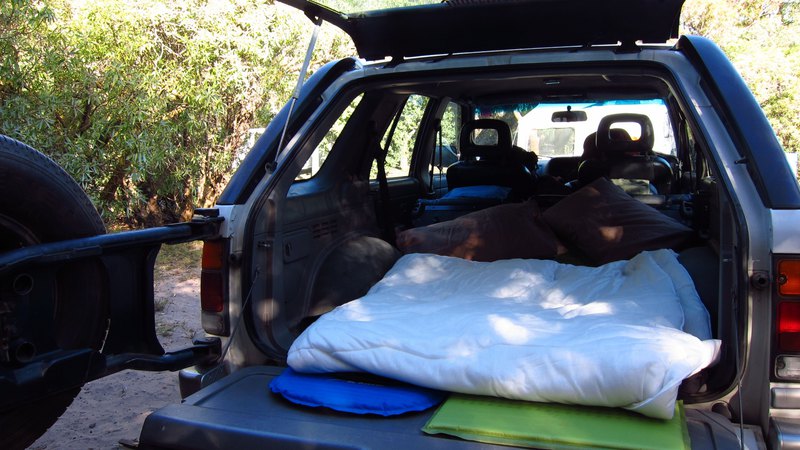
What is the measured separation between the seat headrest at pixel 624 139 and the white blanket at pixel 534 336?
2468 millimetres

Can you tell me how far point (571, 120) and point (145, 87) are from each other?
15.1 feet

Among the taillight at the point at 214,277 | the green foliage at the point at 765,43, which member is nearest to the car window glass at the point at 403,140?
the taillight at the point at 214,277

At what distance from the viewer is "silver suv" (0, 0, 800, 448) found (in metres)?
2.03

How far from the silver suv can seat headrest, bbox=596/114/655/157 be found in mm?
1047

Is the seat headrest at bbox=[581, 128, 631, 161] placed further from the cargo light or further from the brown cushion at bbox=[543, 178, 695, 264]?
the cargo light

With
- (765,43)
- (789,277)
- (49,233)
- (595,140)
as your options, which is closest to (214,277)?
A: (49,233)

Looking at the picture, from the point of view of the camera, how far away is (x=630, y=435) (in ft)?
6.72

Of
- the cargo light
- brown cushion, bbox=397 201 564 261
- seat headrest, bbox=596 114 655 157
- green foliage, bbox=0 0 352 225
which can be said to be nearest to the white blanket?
the cargo light

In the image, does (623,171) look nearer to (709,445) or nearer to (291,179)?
(291,179)

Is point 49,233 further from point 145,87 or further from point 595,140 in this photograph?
point 145,87

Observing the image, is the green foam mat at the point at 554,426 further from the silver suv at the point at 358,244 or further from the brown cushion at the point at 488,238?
the brown cushion at the point at 488,238

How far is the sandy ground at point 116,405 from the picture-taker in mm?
3545

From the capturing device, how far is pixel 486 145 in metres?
5.96

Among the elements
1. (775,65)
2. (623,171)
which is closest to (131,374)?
(623,171)
